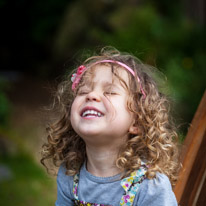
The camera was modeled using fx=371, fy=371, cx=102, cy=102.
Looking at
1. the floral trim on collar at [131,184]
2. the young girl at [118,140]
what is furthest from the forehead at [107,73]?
the floral trim on collar at [131,184]

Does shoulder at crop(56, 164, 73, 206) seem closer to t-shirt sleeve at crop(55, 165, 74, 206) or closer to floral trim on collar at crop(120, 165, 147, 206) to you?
t-shirt sleeve at crop(55, 165, 74, 206)

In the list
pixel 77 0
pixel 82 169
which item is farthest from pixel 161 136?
pixel 77 0

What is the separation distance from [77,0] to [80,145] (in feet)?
28.0

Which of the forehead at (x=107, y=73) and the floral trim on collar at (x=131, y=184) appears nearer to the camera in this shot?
the floral trim on collar at (x=131, y=184)

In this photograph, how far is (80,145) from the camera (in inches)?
83.7

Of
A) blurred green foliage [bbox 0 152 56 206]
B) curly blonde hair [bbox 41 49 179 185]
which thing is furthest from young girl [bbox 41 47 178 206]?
blurred green foliage [bbox 0 152 56 206]

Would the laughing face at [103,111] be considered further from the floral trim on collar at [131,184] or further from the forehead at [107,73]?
the floral trim on collar at [131,184]

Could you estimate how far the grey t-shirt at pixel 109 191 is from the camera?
1.67 metres

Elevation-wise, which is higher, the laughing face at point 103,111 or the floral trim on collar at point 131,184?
the laughing face at point 103,111

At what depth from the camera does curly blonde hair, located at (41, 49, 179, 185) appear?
6.07 feet

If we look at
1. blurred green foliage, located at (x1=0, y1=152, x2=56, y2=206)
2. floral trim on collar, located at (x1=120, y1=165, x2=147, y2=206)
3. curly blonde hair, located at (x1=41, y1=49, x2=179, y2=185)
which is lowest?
blurred green foliage, located at (x1=0, y1=152, x2=56, y2=206)

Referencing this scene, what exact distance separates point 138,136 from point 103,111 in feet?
0.82

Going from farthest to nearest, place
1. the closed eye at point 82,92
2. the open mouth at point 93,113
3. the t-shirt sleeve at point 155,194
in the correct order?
the closed eye at point 82,92, the open mouth at point 93,113, the t-shirt sleeve at point 155,194

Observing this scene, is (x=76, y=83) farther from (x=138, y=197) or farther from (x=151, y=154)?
(x=138, y=197)
